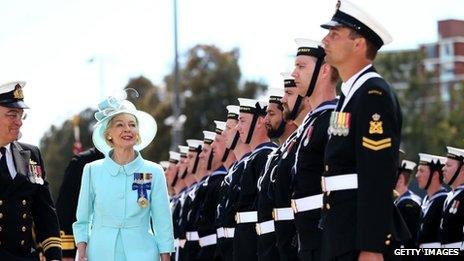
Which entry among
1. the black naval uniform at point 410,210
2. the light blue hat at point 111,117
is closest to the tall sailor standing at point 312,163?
the light blue hat at point 111,117

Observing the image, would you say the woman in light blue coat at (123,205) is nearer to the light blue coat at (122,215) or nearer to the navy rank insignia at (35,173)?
the light blue coat at (122,215)

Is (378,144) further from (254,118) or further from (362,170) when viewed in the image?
(254,118)

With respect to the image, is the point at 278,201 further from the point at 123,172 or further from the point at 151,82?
the point at 151,82

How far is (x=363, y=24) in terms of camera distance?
7.73 m

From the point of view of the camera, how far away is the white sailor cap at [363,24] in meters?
7.72

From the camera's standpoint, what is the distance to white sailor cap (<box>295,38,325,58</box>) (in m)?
9.43

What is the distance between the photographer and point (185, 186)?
18.8 metres

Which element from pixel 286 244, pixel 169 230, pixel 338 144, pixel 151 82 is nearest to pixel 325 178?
pixel 338 144

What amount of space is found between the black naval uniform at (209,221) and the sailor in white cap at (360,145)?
649 centimetres

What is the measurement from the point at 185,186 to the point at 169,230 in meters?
8.68

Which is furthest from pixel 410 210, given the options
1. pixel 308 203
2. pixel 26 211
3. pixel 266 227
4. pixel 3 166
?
pixel 308 203

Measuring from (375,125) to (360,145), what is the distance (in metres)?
0.15

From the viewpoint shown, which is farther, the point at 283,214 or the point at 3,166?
the point at 3,166

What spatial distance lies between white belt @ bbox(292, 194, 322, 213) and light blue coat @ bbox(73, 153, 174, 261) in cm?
166
